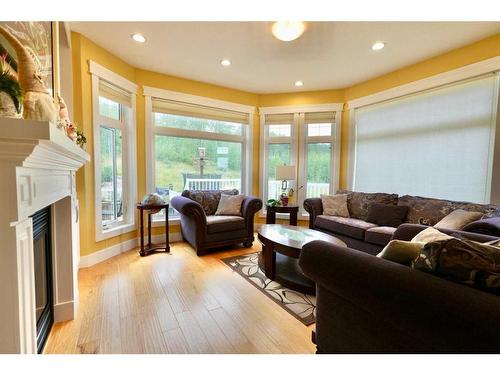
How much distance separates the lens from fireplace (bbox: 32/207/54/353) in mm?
1436

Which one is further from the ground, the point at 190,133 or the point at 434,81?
the point at 434,81

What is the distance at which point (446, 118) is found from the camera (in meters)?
3.00

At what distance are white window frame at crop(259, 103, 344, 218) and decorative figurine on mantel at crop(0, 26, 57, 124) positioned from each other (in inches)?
145

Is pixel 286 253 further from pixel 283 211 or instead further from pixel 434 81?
pixel 434 81

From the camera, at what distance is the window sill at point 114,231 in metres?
2.92

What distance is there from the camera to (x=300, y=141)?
4.42 metres

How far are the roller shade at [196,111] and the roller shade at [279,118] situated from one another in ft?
1.43

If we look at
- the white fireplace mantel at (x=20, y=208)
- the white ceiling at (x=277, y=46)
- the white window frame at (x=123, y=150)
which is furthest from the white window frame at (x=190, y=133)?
the white fireplace mantel at (x=20, y=208)

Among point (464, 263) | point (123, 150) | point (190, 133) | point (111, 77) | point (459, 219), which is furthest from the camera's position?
point (190, 133)

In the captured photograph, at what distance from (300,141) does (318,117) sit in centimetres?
54

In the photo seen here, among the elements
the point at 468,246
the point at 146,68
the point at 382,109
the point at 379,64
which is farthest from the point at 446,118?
the point at 146,68

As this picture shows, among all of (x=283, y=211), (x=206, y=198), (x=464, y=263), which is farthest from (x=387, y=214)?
(x=206, y=198)

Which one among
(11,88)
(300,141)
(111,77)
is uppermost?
(111,77)

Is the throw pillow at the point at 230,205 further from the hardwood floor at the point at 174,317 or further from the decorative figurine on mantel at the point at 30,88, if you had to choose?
the decorative figurine on mantel at the point at 30,88
